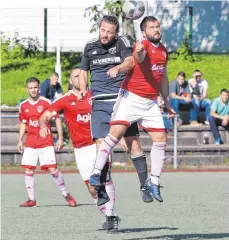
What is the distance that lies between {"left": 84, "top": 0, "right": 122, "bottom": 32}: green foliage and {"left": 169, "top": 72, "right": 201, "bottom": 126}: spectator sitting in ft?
19.6

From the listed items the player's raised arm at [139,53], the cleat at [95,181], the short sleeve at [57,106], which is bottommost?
the cleat at [95,181]

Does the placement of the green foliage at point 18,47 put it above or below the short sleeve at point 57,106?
above

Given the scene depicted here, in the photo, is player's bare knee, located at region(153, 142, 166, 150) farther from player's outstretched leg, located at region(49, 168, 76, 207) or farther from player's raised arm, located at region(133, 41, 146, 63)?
player's outstretched leg, located at region(49, 168, 76, 207)

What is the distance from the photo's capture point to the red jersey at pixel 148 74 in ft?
37.4

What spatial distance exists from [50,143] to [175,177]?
5.43 metres

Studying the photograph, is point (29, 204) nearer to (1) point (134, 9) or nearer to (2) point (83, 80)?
(2) point (83, 80)

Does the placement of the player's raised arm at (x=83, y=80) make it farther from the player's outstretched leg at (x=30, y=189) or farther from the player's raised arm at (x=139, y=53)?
the player's outstretched leg at (x=30, y=189)

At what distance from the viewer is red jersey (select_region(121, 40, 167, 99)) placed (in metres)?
11.4

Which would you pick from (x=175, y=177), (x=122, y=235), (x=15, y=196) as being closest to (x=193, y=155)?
(x=175, y=177)

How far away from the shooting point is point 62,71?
31609 millimetres

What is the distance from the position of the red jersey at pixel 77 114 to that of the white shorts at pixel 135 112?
128 inches

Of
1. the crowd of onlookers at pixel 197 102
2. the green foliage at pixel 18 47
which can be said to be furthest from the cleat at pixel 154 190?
the green foliage at pixel 18 47

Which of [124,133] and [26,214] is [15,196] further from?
[124,133]

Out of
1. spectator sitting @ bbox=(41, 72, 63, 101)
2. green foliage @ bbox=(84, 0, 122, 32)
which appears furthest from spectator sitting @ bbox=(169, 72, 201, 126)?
green foliage @ bbox=(84, 0, 122, 32)
